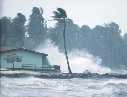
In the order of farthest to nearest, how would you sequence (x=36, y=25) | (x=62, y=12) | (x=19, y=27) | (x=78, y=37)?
(x=78, y=37)
(x=36, y=25)
(x=19, y=27)
(x=62, y=12)

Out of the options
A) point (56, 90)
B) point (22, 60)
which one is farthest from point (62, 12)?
point (56, 90)

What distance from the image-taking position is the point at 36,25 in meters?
83.6

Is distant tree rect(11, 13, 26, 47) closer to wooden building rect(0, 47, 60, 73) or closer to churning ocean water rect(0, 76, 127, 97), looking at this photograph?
wooden building rect(0, 47, 60, 73)

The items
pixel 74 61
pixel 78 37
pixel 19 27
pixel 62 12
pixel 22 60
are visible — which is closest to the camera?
pixel 22 60

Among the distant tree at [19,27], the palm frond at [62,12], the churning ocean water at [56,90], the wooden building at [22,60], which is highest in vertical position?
the distant tree at [19,27]

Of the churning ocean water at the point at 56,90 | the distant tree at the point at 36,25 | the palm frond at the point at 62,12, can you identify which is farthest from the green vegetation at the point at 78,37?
the churning ocean water at the point at 56,90

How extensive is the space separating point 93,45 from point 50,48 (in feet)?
74.4

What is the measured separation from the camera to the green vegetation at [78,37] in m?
83.1

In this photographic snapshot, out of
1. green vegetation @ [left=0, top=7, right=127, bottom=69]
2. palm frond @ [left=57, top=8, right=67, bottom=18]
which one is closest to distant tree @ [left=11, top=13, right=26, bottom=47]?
green vegetation @ [left=0, top=7, right=127, bottom=69]

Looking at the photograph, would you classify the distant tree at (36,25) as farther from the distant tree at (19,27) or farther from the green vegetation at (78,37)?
the distant tree at (19,27)

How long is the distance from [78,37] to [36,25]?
92.3ft

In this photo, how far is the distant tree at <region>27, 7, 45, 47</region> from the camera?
8306 centimetres

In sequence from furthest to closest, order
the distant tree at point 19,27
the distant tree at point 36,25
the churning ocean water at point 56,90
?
1. the distant tree at point 36,25
2. the distant tree at point 19,27
3. the churning ocean water at point 56,90

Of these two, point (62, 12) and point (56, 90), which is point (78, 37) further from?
point (56, 90)
